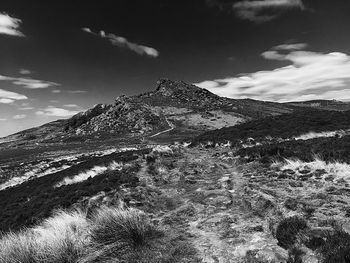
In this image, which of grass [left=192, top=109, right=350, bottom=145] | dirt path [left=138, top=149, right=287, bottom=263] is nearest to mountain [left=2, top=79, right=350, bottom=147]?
grass [left=192, top=109, right=350, bottom=145]

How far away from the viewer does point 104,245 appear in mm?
7320

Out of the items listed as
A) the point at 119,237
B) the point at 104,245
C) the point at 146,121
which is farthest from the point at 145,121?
the point at 104,245

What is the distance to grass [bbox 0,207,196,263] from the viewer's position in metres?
6.55

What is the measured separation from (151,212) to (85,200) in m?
5.63

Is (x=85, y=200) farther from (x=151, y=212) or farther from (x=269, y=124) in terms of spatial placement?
(x=269, y=124)

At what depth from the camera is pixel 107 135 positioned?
129750mm

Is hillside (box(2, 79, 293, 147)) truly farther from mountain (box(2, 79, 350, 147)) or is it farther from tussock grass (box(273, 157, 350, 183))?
tussock grass (box(273, 157, 350, 183))

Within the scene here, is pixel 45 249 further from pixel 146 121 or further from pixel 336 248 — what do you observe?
pixel 146 121

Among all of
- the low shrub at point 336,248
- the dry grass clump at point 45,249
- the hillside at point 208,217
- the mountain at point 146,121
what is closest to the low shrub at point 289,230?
the hillside at point 208,217

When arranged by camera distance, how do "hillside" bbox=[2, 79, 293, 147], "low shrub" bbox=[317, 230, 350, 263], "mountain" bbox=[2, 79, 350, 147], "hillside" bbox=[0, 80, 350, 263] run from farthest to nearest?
"hillside" bbox=[2, 79, 293, 147] < "mountain" bbox=[2, 79, 350, 147] < "hillside" bbox=[0, 80, 350, 263] < "low shrub" bbox=[317, 230, 350, 263]

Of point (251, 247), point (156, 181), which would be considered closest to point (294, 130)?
point (156, 181)

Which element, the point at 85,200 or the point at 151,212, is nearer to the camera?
the point at 151,212

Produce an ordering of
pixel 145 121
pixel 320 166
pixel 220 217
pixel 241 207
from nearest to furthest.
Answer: pixel 220 217 < pixel 241 207 < pixel 320 166 < pixel 145 121

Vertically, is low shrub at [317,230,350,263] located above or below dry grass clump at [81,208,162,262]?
below
